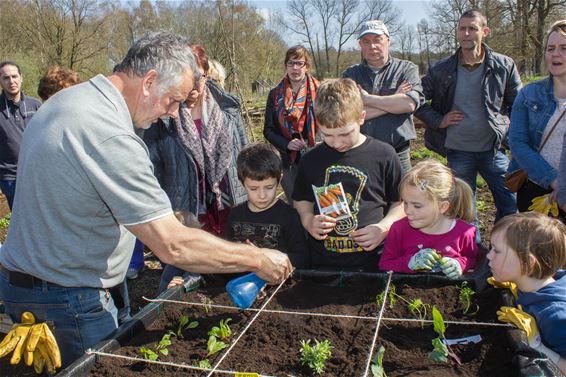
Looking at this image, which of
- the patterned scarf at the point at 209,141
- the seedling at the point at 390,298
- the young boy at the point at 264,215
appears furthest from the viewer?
the patterned scarf at the point at 209,141

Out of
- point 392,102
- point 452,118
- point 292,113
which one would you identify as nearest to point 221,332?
point 392,102

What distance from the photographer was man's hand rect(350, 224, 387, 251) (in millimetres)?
2332

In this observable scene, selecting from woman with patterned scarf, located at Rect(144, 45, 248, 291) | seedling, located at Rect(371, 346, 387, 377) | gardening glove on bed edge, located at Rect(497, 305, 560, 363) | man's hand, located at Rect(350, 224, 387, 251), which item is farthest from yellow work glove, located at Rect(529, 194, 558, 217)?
woman with patterned scarf, located at Rect(144, 45, 248, 291)

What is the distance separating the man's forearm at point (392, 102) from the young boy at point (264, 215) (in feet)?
3.31

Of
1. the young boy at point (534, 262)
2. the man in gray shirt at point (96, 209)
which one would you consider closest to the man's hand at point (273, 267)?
the man in gray shirt at point (96, 209)

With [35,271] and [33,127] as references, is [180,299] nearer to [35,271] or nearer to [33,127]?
[35,271]

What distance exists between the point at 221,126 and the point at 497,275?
2.00 metres

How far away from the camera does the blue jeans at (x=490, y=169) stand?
376 cm

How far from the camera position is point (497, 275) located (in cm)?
179

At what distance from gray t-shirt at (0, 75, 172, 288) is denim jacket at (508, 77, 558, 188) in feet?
7.45

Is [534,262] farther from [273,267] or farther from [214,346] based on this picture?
[214,346]

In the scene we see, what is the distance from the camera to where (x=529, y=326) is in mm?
Result: 1517

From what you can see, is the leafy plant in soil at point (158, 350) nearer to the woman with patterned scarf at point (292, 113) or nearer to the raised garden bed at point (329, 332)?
the raised garden bed at point (329, 332)

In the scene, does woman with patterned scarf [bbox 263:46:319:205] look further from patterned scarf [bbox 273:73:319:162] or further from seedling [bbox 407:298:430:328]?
seedling [bbox 407:298:430:328]
